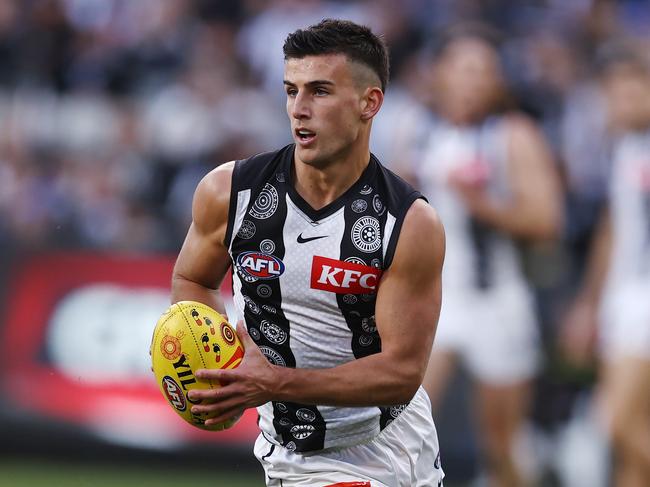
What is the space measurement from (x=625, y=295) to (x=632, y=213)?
56 centimetres

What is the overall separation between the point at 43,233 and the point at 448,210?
3276 millimetres

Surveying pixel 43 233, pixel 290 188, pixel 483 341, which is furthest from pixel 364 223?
pixel 43 233

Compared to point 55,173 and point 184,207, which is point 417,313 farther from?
point 55,173

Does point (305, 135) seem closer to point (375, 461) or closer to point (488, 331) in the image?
point (375, 461)

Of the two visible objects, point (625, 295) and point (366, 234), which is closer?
point (366, 234)

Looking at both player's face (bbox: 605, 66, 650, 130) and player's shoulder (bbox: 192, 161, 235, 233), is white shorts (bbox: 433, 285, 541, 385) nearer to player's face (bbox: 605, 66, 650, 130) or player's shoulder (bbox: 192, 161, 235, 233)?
player's face (bbox: 605, 66, 650, 130)

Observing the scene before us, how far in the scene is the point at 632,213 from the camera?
8.19m

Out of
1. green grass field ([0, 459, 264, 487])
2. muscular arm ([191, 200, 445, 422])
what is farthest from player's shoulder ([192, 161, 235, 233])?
green grass field ([0, 459, 264, 487])

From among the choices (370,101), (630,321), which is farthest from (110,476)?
(370,101)

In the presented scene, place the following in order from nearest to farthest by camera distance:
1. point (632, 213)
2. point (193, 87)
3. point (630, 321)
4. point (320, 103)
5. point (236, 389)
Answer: point (236, 389)
point (320, 103)
point (630, 321)
point (632, 213)
point (193, 87)

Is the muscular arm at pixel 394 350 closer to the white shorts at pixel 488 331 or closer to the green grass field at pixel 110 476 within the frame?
the white shorts at pixel 488 331

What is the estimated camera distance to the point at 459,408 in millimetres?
8938

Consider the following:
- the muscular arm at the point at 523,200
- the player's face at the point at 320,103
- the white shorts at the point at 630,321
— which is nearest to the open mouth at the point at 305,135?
the player's face at the point at 320,103

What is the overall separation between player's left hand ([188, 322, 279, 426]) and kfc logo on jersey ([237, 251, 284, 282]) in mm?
410
